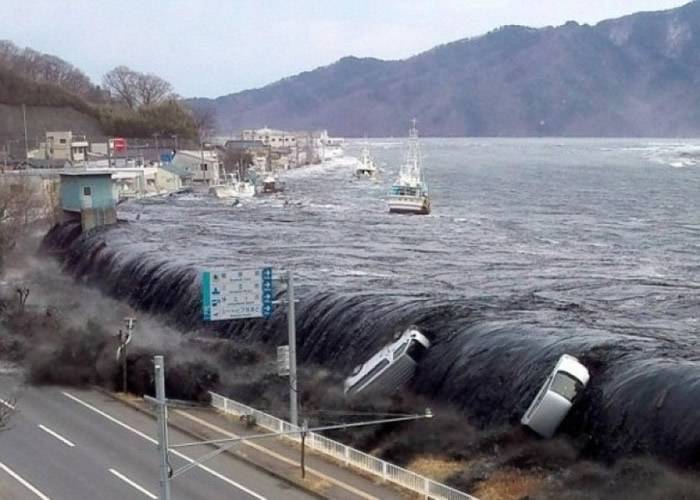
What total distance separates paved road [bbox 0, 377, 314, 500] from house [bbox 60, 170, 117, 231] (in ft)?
91.9

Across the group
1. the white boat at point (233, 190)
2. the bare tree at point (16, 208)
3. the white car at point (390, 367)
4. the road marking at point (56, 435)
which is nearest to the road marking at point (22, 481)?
the road marking at point (56, 435)

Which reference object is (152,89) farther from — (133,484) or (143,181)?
(133,484)

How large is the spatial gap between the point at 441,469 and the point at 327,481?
2622 millimetres

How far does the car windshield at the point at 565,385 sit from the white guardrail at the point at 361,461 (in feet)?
13.1

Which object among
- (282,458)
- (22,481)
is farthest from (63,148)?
(282,458)

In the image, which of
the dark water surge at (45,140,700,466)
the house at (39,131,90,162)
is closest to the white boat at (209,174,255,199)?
the dark water surge at (45,140,700,466)

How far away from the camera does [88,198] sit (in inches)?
2092

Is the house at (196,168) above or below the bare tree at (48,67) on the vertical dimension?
below

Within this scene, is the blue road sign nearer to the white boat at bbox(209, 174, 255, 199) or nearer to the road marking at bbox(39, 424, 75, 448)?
the road marking at bbox(39, 424, 75, 448)

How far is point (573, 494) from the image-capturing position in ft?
59.9

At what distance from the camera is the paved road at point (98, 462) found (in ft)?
63.1

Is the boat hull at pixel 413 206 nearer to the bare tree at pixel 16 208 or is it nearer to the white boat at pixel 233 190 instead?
the white boat at pixel 233 190

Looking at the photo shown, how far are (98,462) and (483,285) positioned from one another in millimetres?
19085

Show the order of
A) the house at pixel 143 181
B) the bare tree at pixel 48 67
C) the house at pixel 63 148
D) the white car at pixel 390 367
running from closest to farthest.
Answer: the white car at pixel 390 367, the house at pixel 143 181, the house at pixel 63 148, the bare tree at pixel 48 67
